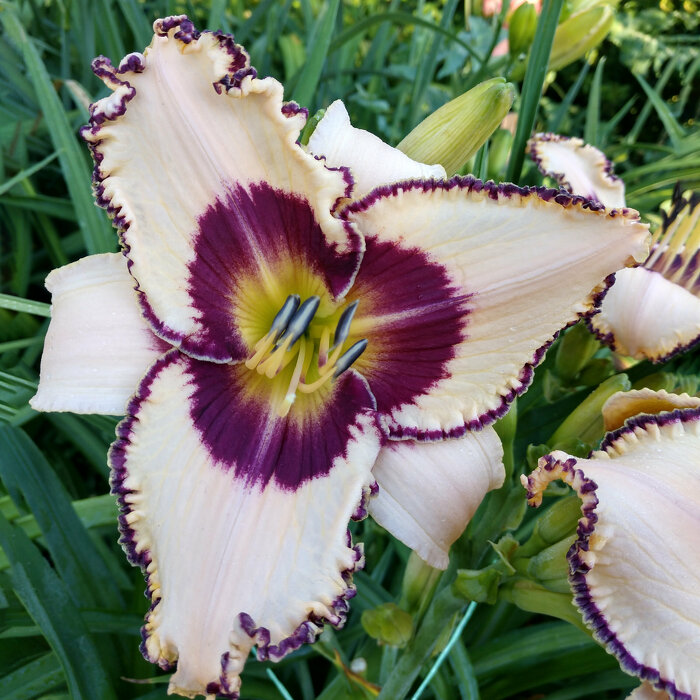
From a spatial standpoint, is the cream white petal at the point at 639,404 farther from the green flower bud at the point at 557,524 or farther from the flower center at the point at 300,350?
the flower center at the point at 300,350

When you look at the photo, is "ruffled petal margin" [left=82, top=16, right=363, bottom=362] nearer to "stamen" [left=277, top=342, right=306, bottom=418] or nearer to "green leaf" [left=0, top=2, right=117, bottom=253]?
"stamen" [left=277, top=342, right=306, bottom=418]

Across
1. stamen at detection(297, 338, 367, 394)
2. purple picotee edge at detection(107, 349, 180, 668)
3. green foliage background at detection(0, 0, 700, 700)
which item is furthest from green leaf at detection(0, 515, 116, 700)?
stamen at detection(297, 338, 367, 394)

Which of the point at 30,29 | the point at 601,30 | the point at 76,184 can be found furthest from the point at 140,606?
the point at 30,29

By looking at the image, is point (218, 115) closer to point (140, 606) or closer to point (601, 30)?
point (140, 606)

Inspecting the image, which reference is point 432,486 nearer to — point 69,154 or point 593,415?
point 593,415

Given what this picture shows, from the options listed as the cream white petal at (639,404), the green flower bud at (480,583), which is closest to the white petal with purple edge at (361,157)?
the cream white petal at (639,404)

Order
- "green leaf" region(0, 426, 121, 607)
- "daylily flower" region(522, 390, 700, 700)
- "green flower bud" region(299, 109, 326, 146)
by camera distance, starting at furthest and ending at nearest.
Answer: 1. "green leaf" region(0, 426, 121, 607)
2. "green flower bud" region(299, 109, 326, 146)
3. "daylily flower" region(522, 390, 700, 700)

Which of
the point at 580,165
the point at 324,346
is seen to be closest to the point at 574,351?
the point at 580,165
